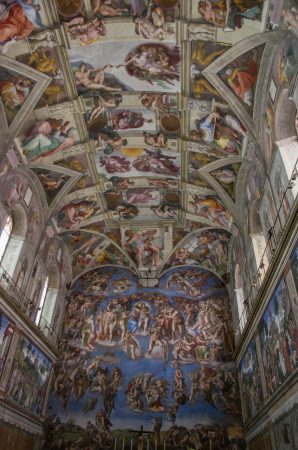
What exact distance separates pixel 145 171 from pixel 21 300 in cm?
751

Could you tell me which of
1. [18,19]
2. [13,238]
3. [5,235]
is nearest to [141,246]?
[13,238]

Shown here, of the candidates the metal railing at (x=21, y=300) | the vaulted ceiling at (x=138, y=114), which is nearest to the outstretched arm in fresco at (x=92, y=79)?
the vaulted ceiling at (x=138, y=114)

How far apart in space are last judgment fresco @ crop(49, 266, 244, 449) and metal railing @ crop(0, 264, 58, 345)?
210 cm

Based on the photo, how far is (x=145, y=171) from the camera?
53.2 feet

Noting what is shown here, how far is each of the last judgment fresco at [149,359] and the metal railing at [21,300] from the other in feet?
6.89

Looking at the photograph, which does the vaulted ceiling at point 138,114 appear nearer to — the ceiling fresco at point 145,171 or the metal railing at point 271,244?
the ceiling fresco at point 145,171

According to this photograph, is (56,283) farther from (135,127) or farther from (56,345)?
(135,127)

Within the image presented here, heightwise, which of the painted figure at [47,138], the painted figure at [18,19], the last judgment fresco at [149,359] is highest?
the painted figure at [47,138]

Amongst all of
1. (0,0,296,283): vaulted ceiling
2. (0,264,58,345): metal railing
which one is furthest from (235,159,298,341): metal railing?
(0,264,58,345): metal railing

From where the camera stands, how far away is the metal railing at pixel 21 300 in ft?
42.4

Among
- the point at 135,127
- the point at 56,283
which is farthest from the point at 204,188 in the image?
the point at 56,283

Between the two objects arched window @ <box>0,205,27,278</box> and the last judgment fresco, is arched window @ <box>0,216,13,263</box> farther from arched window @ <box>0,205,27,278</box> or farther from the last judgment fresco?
the last judgment fresco

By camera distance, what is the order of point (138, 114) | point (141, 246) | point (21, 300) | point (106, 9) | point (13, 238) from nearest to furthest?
point (106, 9), point (138, 114), point (21, 300), point (13, 238), point (141, 246)

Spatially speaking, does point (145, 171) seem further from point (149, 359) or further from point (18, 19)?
point (149, 359)
